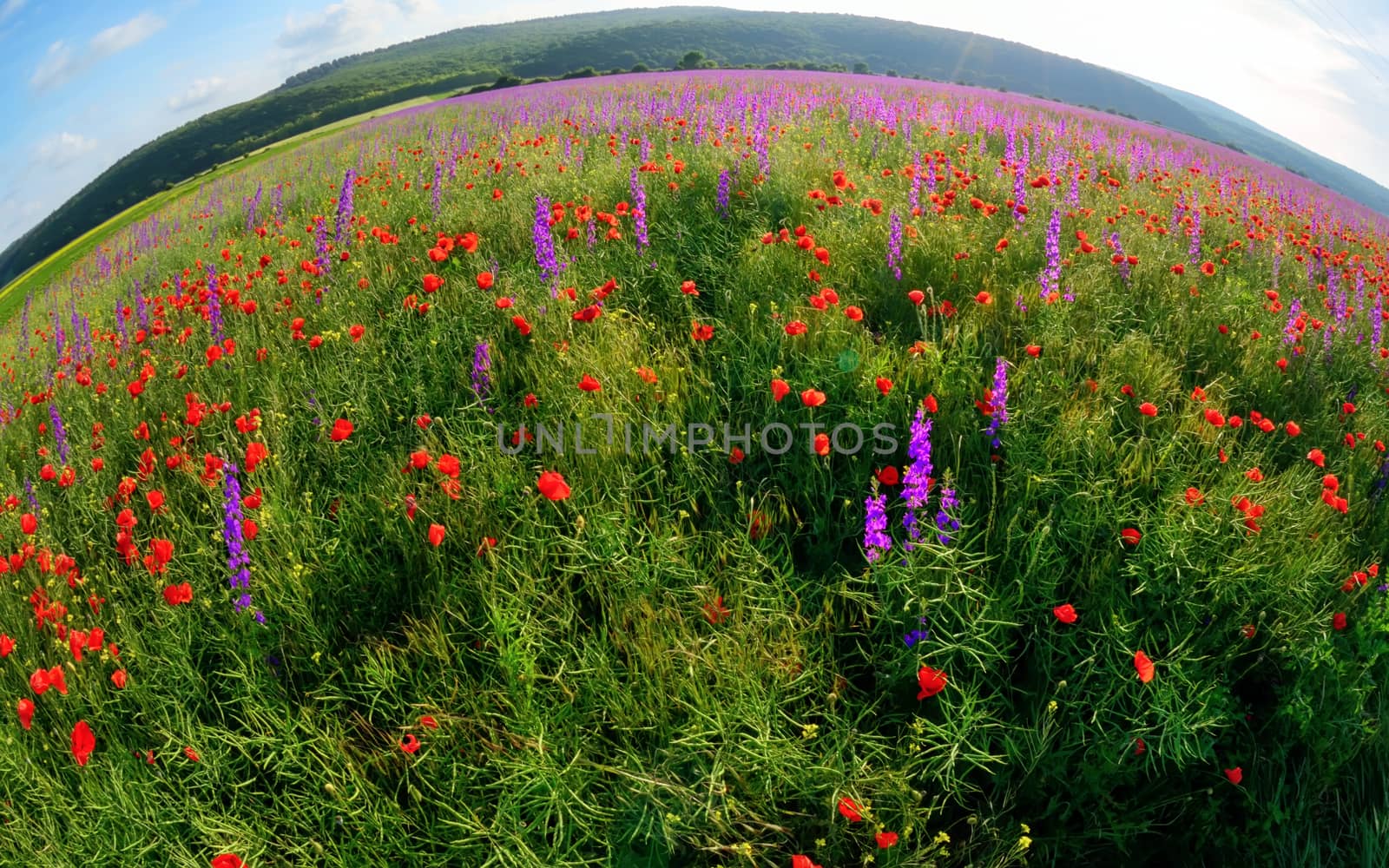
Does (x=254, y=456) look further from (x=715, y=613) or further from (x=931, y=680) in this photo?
(x=931, y=680)

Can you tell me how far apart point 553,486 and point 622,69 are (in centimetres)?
6282

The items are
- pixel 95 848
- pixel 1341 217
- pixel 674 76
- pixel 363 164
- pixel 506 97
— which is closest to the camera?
pixel 95 848

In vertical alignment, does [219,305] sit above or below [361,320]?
above

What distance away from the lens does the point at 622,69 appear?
55.2m

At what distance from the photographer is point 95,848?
5.67 feet

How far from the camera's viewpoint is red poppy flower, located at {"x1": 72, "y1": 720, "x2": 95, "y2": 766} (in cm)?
183

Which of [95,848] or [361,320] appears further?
[361,320]

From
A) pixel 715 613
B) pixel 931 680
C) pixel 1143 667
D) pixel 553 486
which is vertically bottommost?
pixel 1143 667

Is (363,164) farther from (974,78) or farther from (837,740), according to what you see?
(974,78)

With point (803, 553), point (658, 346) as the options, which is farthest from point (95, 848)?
point (658, 346)

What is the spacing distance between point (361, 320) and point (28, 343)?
764 cm

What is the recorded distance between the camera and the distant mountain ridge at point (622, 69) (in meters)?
56.7

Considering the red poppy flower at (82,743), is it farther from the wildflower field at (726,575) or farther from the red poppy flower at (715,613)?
the red poppy flower at (715,613)

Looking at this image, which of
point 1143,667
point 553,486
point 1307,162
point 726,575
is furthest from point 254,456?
point 1307,162
